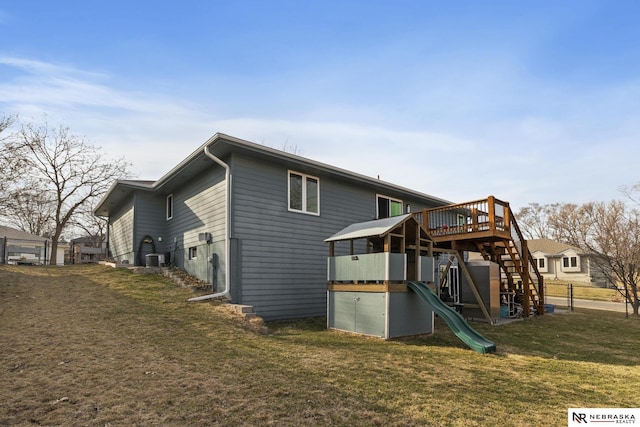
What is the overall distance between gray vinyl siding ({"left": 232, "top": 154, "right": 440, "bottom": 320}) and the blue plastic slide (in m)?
3.71

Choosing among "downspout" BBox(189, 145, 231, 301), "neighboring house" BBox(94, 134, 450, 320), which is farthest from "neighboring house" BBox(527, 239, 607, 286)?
"downspout" BBox(189, 145, 231, 301)

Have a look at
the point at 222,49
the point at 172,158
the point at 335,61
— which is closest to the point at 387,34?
the point at 335,61

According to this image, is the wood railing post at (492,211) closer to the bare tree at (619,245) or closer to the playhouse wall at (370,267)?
the playhouse wall at (370,267)

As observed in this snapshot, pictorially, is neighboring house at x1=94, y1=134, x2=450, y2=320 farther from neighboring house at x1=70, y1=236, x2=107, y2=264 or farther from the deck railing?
neighboring house at x1=70, y1=236, x2=107, y2=264

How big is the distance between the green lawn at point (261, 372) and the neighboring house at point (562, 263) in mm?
29641

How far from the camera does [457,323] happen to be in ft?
26.7

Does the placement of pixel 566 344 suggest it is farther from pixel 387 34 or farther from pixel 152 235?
pixel 152 235

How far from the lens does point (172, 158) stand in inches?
852

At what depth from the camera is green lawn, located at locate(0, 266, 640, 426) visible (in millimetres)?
3881

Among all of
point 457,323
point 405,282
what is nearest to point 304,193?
point 405,282

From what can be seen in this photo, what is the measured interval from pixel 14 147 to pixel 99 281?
1035cm

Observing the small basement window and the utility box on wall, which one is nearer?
the utility box on wall

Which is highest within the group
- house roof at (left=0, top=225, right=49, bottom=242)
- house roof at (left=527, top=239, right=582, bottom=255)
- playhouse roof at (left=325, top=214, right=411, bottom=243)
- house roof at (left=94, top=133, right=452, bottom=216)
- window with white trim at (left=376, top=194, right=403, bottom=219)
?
house roof at (left=94, top=133, right=452, bottom=216)

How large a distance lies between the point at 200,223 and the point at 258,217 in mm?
2516
